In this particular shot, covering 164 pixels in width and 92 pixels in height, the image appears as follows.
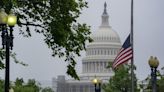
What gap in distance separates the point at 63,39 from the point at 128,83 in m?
63.2

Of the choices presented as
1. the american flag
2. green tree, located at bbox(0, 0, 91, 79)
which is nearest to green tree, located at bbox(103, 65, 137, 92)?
the american flag

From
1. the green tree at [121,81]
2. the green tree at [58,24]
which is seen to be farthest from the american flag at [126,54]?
the green tree at [121,81]

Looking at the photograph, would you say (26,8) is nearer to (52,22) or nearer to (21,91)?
(52,22)

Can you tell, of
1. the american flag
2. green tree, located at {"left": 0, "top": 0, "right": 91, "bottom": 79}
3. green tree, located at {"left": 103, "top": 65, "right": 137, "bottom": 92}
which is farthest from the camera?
green tree, located at {"left": 103, "top": 65, "right": 137, "bottom": 92}

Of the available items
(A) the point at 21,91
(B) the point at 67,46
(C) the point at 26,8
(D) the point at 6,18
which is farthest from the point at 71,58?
(A) the point at 21,91

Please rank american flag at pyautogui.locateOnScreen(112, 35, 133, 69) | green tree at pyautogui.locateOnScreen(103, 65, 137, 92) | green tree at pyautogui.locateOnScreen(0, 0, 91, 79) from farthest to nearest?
1. green tree at pyautogui.locateOnScreen(103, 65, 137, 92)
2. american flag at pyautogui.locateOnScreen(112, 35, 133, 69)
3. green tree at pyautogui.locateOnScreen(0, 0, 91, 79)

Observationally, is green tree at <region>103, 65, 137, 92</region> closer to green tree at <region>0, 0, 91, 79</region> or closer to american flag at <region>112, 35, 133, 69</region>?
american flag at <region>112, 35, 133, 69</region>

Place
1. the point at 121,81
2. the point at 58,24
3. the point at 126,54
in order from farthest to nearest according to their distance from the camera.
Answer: the point at 121,81, the point at 126,54, the point at 58,24

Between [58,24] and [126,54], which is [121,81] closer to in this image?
[126,54]

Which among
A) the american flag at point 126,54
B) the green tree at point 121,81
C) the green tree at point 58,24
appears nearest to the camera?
the green tree at point 58,24

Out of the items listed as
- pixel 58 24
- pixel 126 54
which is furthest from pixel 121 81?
pixel 58 24

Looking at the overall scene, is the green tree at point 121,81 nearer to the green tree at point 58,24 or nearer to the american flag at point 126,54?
the american flag at point 126,54

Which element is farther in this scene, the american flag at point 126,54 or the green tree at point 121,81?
the green tree at point 121,81

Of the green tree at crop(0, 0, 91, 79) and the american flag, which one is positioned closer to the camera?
the green tree at crop(0, 0, 91, 79)
